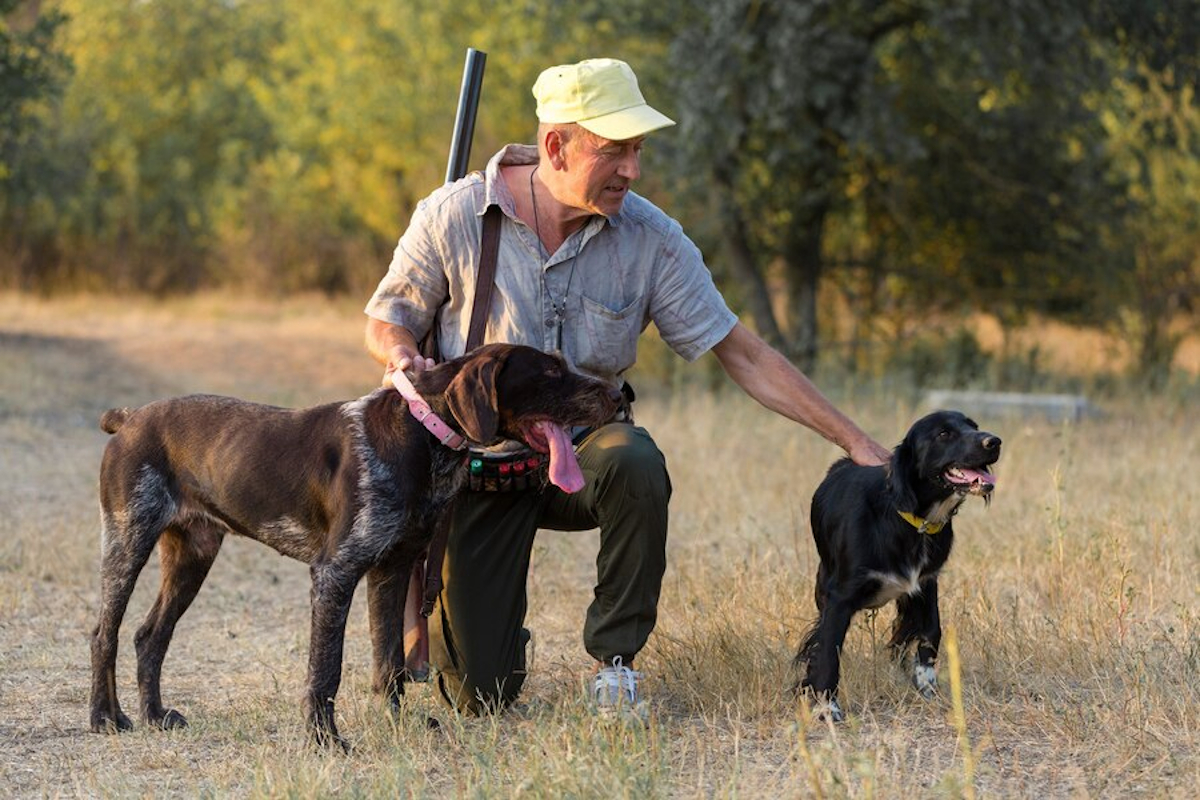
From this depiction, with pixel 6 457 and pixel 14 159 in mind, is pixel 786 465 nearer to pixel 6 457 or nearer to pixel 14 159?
pixel 6 457

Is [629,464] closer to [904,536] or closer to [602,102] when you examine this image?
[904,536]

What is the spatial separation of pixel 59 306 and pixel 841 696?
1974 centimetres

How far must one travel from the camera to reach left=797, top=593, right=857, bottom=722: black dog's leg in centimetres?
490

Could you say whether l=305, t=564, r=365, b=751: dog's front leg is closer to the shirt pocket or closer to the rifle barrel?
the shirt pocket

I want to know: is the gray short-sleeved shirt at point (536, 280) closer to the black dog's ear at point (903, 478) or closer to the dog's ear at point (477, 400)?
the dog's ear at point (477, 400)

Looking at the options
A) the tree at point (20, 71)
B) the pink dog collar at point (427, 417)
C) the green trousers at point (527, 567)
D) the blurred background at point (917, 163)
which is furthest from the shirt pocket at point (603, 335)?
the tree at point (20, 71)

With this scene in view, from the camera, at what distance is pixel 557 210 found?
5.23m

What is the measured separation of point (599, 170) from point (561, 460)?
0.99 metres

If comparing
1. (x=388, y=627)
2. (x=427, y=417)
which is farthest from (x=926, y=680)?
(x=427, y=417)

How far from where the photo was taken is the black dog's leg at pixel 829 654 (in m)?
4.90

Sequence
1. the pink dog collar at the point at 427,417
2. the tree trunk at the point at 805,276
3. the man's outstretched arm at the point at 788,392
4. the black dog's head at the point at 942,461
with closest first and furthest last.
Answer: the pink dog collar at the point at 427,417 < the black dog's head at the point at 942,461 < the man's outstretched arm at the point at 788,392 < the tree trunk at the point at 805,276

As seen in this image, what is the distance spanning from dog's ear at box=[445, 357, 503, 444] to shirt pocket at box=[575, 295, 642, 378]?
0.72m

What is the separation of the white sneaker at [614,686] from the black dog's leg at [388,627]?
0.65 meters

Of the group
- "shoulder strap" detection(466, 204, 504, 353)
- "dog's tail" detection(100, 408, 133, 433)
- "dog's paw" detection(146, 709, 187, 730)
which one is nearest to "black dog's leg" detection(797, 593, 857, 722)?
"shoulder strap" detection(466, 204, 504, 353)
